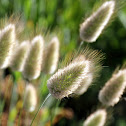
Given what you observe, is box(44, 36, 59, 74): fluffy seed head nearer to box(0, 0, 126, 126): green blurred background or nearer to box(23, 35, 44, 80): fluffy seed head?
box(23, 35, 44, 80): fluffy seed head

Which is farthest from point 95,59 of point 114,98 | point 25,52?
point 25,52

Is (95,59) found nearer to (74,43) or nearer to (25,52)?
Result: (25,52)

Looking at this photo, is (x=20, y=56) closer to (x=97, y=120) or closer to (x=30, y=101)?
(x=30, y=101)

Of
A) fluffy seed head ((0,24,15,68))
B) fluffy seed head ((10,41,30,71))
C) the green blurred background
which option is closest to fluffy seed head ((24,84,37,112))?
fluffy seed head ((10,41,30,71))

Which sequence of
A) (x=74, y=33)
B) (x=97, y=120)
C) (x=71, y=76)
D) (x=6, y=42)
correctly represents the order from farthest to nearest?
(x=74, y=33), (x=97, y=120), (x=6, y=42), (x=71, y=76)

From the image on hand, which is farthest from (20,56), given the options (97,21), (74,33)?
(74,33)

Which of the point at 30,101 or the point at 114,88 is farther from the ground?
the point at 30,101

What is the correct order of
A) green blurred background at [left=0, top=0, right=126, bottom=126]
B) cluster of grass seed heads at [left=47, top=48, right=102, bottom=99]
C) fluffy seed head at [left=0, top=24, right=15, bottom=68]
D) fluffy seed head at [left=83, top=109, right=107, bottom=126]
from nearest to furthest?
1. cluster of grass seed heads at [left=47, top=48, right=102, bottom=99]
2. fluffy seed head at [left=0, top=24, right=15, bottom=68]
3. fluffy seed head at [left=83, top=109, right=107, bottom=126]
4. green blurred background at [left=0, top=0, right=126, bottom=126]
